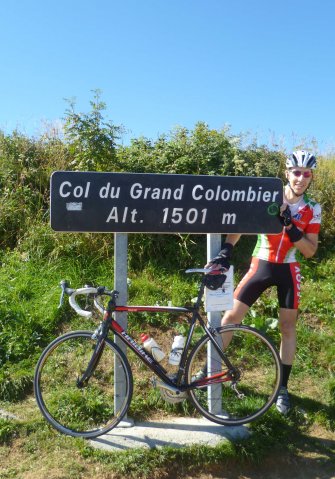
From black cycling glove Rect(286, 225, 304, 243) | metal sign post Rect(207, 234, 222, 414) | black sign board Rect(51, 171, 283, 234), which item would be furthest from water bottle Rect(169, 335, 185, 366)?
black cycling glove Rect(286, 225, 304, 243)

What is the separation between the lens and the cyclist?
337cm

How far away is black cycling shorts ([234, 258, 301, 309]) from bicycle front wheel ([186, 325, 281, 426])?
0.33 m

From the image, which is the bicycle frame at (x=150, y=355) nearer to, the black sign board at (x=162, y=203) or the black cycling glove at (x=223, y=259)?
the black cycling glove at (x=223, y=259)

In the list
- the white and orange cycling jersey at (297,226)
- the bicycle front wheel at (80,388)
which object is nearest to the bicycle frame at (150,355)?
the bicycle front wheel at (80,388)

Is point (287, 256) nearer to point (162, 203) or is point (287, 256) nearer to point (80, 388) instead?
point (162, 203)

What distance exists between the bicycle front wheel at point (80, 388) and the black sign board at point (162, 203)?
85 centimetres

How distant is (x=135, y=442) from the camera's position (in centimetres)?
312

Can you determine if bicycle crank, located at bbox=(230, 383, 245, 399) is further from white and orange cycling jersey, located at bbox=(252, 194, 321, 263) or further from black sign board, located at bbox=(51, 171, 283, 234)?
black sign board, located at bbox=(51, 171, 283, 234)

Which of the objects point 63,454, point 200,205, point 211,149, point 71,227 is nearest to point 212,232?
point 200,205

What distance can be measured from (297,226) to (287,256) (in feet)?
0.83

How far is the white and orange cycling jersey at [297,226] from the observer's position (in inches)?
134

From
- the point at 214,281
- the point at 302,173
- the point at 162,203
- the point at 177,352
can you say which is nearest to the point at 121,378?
the point at 177,352

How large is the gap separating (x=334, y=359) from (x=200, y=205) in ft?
7.11

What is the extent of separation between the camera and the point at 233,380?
10.8 feet
